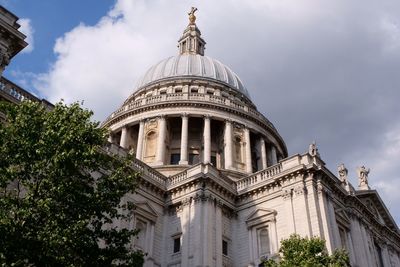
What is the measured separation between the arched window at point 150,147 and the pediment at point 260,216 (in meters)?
15.4

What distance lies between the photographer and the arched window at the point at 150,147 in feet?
147

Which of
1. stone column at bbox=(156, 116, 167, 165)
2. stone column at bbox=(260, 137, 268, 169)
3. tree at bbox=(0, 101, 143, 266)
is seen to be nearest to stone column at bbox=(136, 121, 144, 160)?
stone column at bbox=(156, 116, 167, 165)

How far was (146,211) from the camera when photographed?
30594 millimetres

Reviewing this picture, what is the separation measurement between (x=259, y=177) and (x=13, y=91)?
1718 centimetres

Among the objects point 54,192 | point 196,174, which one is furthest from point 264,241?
point 54,192

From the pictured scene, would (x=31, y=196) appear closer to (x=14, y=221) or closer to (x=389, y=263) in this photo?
(x=14, y=221)

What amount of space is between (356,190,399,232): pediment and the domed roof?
74.4ft

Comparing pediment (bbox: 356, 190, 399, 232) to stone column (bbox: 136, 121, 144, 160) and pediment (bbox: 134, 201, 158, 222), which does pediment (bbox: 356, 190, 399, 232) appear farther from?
stone column (bbox: 136, 121, 144, 160)

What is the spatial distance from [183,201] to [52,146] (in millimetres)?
15788

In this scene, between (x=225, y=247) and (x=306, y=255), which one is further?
(x=225, y=247)

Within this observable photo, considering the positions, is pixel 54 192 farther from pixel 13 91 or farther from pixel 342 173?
pixel 342 173

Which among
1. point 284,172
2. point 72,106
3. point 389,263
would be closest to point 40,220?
point 72,106

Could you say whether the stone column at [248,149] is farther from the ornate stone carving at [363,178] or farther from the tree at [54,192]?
the tree at [54,192]

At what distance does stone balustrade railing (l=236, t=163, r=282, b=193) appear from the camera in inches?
1248
